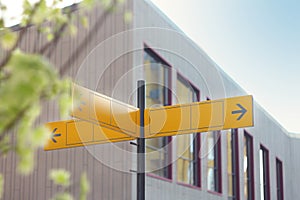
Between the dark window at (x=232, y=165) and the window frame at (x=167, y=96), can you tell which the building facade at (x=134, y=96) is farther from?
the dark window at (x=232, y=165)

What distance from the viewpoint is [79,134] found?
394 inches

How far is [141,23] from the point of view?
49.0ft

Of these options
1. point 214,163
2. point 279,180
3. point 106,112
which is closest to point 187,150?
point 214,163

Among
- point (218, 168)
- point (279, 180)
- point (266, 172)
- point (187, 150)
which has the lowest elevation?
point (279, 180)

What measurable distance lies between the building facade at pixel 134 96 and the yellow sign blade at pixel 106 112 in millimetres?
2205

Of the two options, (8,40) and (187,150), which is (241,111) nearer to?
(8,40)

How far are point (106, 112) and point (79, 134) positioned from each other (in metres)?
1.25

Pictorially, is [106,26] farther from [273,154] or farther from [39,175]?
[273,154]

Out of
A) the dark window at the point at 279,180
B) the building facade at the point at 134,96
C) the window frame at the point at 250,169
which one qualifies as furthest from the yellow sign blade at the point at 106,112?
the dark window at the point at 279,180

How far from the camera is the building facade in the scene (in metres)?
13.8

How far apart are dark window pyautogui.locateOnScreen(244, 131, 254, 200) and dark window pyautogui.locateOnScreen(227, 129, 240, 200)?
1.73 metres

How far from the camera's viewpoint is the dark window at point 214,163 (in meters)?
18.9

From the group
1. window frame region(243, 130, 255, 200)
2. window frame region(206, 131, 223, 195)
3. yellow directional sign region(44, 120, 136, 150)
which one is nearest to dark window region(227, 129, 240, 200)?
window frame region(206, 131, 223, 195)

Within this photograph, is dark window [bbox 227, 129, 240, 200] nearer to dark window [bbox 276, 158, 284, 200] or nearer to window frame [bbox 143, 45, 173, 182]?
window frame [bbox 143, 45, 173, 182]
